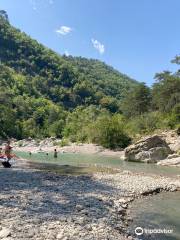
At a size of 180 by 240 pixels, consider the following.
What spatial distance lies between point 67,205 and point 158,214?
4.83m

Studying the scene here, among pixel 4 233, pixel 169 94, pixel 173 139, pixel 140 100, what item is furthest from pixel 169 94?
pixel 4 233

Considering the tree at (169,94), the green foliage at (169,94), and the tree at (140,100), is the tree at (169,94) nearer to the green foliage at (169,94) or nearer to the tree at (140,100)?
the green foliage at (169,94)

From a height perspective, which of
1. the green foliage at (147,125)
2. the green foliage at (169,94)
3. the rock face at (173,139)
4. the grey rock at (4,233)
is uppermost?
the green foliage at (169,94)

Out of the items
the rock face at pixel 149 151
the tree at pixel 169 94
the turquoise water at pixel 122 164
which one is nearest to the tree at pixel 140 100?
the tree at pixel 169 94

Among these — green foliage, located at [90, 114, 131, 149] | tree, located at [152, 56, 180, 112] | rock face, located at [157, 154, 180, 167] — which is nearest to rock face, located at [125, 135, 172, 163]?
rock face, located at [157, 154, 180, 167]

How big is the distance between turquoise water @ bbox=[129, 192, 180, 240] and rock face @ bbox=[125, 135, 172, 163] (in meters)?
31.5

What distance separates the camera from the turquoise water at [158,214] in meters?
16.7

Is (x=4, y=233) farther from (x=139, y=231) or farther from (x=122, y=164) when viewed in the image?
(x=122, y=164)

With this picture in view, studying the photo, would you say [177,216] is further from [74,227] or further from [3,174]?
[3,174]

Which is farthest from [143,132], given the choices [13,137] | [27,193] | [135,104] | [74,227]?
[74,227]

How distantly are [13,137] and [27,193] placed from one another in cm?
10534

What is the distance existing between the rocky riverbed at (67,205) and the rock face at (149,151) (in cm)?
2649

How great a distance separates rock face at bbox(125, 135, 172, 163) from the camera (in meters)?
57.6

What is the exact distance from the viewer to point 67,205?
19.0 m
